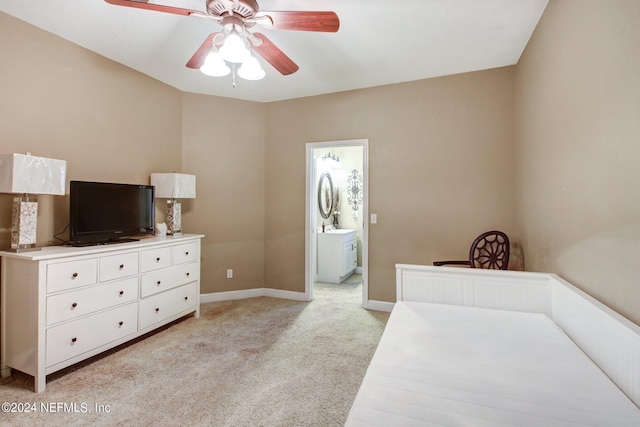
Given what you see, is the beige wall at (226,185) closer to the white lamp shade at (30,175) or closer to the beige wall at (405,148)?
the beige wall at (405,148)

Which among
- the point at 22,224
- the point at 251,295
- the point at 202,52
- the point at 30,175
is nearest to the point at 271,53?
the point at 202,52

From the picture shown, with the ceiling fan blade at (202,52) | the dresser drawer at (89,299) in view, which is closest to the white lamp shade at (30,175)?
the dresser drawer at (89,299)

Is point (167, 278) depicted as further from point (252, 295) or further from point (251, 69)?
point (251, 69)

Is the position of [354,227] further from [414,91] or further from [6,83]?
[6,83]

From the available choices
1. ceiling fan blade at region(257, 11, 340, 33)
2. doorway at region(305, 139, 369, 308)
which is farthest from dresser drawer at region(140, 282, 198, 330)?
ceiling fan blade at region(257, 11, 340, 33)

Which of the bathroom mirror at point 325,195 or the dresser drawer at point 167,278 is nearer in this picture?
the dresser drawer at point 167,278

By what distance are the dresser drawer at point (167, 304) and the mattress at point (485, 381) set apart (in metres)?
2.21

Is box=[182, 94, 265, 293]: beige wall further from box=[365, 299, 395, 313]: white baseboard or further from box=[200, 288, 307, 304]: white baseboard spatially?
box=[365, 299, 395, 313]: white baseboard

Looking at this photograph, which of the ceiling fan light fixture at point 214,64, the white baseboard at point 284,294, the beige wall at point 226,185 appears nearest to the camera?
the ceiling fan light fixture at point 214,64

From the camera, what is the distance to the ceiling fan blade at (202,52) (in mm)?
1931

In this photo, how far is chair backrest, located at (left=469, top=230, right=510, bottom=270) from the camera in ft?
9.18

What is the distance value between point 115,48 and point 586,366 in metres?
3.94

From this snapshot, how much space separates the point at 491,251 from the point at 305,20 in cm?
262

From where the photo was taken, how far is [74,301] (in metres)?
2.15
